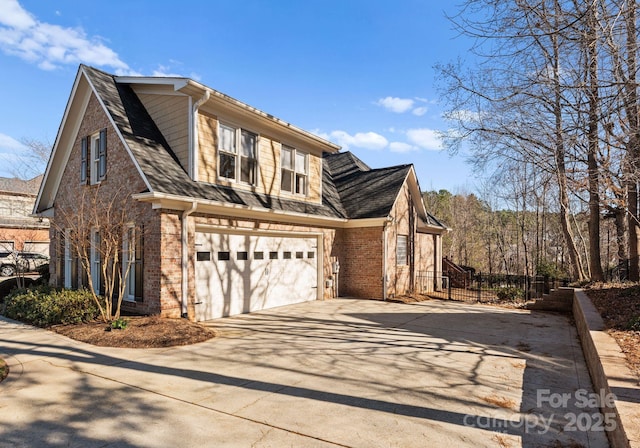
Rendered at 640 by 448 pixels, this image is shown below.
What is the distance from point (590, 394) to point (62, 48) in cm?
1748

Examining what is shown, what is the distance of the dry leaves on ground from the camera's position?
7215 millimetres

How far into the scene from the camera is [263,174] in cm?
1186

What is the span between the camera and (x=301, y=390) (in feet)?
16.2

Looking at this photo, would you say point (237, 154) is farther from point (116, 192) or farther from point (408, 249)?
point (408, 249)

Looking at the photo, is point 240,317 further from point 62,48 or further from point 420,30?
point 62,48

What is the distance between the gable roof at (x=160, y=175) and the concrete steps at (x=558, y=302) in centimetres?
599

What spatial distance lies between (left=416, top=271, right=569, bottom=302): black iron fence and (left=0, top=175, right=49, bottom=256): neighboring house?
24.9 metres

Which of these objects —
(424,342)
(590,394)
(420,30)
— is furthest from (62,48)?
(590,394)

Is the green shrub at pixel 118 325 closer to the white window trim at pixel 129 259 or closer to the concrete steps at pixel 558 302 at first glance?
the white window trim at pixel 129 259

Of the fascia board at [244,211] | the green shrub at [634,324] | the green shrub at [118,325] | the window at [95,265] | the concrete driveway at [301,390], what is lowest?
the concrete driveway at [301,390]

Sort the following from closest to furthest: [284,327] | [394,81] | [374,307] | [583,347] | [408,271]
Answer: [583,347] → [284,327] → [394,81] → [374,307] → [408,271]

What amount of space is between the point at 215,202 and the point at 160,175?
4.73 ft

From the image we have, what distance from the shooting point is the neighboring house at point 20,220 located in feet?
86.7

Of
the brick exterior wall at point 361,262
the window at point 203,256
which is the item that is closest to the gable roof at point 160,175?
the brick exterior wall at point 361,262
